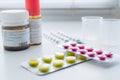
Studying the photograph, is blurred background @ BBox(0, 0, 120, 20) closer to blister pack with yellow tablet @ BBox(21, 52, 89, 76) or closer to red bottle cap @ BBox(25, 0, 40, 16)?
red bottle cap @ BBox(25, 0, 40, 16)

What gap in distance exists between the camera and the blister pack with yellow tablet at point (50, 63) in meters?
0.51

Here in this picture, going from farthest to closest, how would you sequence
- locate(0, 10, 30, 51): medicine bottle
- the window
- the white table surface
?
the window < locate(0, 10, 30, 51): medicine bottle < the white table surface

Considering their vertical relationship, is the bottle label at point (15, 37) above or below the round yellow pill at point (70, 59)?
above

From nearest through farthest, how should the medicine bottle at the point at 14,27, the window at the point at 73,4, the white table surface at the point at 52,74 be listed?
1. the white table surface at the point at 52,74
2. the medicine bottle at the point at 14,27
3. the window at the point at 73,4

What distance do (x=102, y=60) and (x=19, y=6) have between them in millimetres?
707

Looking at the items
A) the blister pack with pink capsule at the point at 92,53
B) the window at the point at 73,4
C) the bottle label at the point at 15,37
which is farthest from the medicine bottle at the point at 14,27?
the window at the point at 73,4

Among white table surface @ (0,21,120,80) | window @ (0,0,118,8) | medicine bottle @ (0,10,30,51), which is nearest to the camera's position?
white table surface @ (0,21,120,80)

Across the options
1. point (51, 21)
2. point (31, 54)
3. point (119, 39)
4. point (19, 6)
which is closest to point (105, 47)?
point (119, 39)

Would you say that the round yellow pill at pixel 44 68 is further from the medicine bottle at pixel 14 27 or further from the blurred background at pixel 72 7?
the blurred background at pixel 72 7

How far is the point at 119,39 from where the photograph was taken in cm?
75

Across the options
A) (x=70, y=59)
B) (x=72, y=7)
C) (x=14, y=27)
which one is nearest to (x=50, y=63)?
(x=70, y=59)

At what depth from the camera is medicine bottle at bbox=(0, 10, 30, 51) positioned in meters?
0.63

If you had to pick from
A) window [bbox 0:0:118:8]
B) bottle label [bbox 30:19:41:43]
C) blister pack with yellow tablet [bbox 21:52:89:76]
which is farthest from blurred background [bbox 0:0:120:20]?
blister pack with yellow tablet [bbox 21:52:89:76]

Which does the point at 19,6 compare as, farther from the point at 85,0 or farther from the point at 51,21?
the point at 85,0
